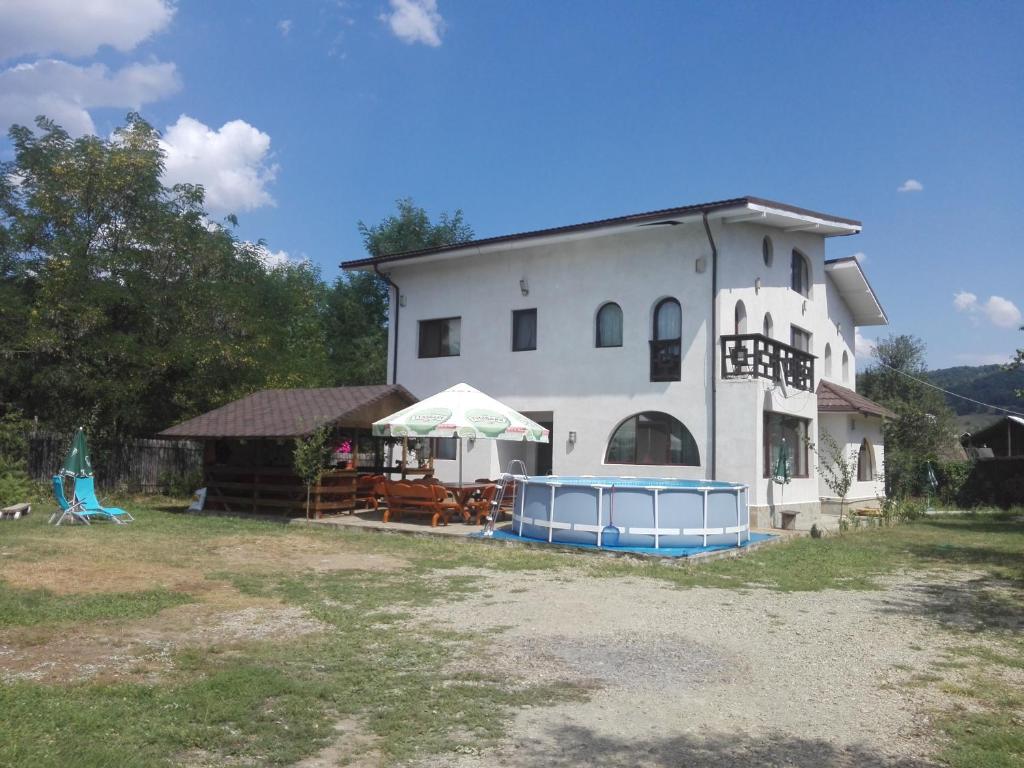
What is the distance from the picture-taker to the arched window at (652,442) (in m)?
18.1

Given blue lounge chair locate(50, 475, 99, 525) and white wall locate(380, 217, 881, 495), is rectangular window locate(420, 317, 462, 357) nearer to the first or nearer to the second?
white wall locate(380, 217, 881, 495)

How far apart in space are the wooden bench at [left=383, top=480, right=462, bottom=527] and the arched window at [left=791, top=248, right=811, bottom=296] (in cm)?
1100

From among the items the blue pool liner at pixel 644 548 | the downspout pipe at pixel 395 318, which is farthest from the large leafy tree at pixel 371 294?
the blue pool liner at pixel 644 548

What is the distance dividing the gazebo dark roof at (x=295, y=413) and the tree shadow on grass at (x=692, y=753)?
12.0 metres

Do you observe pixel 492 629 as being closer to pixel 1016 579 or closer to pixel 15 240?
pixel 1016 579

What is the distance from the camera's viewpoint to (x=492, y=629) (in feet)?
24.3

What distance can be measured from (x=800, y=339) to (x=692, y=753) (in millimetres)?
18581

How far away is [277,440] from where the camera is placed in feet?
54.9

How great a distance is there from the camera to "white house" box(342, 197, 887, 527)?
17.7 metres

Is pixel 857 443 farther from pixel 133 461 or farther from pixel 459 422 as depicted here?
pixel 133 461

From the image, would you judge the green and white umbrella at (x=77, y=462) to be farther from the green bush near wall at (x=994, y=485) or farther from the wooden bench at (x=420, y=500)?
the green bush near wall at (x=994, y=485)

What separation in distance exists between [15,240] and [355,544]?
44.6 ft

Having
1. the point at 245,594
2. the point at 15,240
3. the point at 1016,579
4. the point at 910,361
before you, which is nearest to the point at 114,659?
the point at 245,594

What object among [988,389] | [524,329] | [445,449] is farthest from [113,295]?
[988,389]
